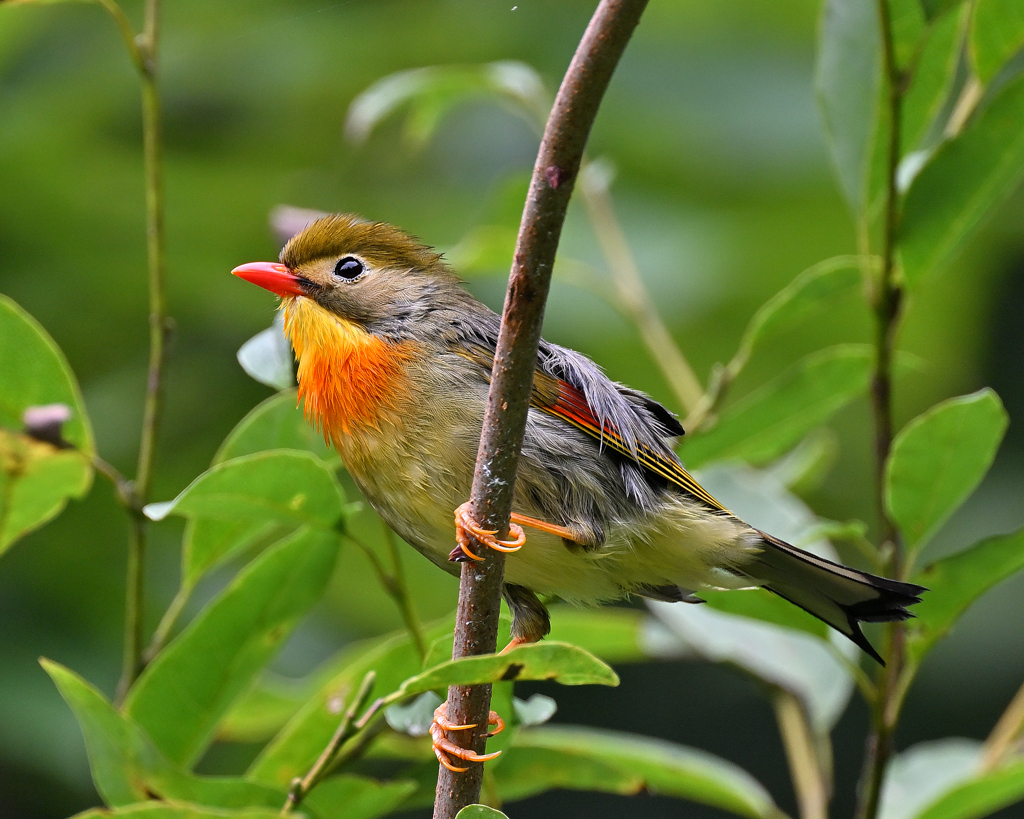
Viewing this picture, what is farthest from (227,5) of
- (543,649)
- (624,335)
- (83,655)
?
(543,649)

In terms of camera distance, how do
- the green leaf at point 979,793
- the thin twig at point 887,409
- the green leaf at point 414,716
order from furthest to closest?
the green leaf at point 979,793, the thin twig at point 887,409, the green leaf at point 414,716

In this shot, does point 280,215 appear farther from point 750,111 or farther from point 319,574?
point 750,111

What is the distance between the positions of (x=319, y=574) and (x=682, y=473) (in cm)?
83

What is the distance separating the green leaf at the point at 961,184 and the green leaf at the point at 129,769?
160cm

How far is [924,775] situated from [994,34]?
5.91 feet

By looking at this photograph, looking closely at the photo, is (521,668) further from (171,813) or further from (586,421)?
(586,421)

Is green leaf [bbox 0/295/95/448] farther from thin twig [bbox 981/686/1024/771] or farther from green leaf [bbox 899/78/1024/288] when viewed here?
thin twig [bbox 981/686/1024/771]

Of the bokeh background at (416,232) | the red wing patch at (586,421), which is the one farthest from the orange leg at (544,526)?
the bokeh background at (416,232)

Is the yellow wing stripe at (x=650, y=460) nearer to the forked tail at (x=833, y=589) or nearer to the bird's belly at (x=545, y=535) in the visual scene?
the bird's belly at (x=545, y=535)

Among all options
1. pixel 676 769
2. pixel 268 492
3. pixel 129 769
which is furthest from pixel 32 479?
pixel 676 769

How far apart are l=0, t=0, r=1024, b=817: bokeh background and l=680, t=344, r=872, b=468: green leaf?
0.84m

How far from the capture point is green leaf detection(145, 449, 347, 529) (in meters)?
1.97

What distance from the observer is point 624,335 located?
4.54 meters

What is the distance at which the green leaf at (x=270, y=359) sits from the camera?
2.21 m
